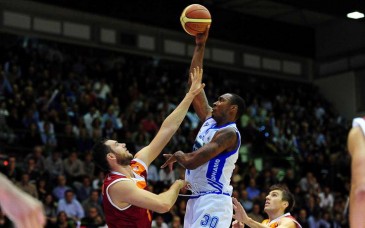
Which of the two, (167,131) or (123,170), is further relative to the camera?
(167,131)

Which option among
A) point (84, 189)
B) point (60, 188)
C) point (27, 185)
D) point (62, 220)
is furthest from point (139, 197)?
point (84, 189)

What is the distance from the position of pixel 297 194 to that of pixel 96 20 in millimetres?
9690

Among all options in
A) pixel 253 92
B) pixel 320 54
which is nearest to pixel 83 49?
pixel 253 92

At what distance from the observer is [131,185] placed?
5285mm

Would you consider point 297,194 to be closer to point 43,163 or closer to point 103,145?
point 43,163

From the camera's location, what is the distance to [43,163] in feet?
44.5

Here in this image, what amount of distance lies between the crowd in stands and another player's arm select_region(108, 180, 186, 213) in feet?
19.7

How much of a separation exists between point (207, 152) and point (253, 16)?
55.1ft

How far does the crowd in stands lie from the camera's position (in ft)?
43.5

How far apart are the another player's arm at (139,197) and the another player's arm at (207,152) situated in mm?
436

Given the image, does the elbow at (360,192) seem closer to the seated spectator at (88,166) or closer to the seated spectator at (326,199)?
the seated spectator at (88,166)

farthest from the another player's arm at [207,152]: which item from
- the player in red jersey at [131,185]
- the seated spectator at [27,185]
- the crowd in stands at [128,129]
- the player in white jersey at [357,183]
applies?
the seated spectator at [27,185]

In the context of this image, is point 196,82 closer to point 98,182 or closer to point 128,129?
point 98,182

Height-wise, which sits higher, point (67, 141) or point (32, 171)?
point (67, 141)
